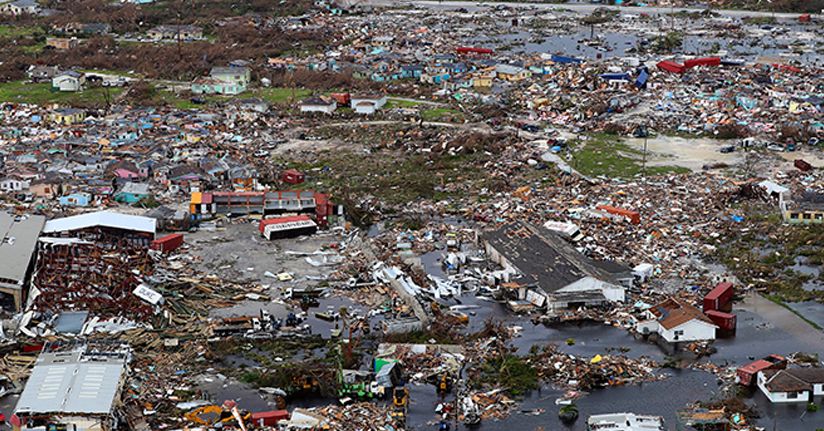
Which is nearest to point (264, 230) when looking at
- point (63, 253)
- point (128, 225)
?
point (128, 225)

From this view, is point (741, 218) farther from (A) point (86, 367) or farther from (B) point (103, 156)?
(B) point (103, 156)

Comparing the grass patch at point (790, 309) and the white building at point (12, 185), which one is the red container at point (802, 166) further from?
the white building at point (12, 185)

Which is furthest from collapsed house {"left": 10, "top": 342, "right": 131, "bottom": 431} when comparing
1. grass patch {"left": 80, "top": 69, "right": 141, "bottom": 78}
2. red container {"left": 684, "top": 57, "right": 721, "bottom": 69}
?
red container {"left": 684, "top": 57, "right": 721, "bottom": 69}

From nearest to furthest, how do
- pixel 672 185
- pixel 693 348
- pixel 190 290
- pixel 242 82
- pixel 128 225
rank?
pixel 693 348, pixel 190 290, pixel 128 225, pixel 672 185, pixel 242 82

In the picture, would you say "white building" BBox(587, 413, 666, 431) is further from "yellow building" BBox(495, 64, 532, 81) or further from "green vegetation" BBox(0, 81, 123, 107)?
"green vegetation" BBox(0, 81, 123, 107)

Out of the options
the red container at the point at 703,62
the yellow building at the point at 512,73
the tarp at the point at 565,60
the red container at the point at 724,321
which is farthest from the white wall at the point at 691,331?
the tarp at the point at 565,60

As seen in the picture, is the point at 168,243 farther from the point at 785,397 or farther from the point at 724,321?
the point at 785,397

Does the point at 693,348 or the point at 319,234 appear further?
the point at 319,234
